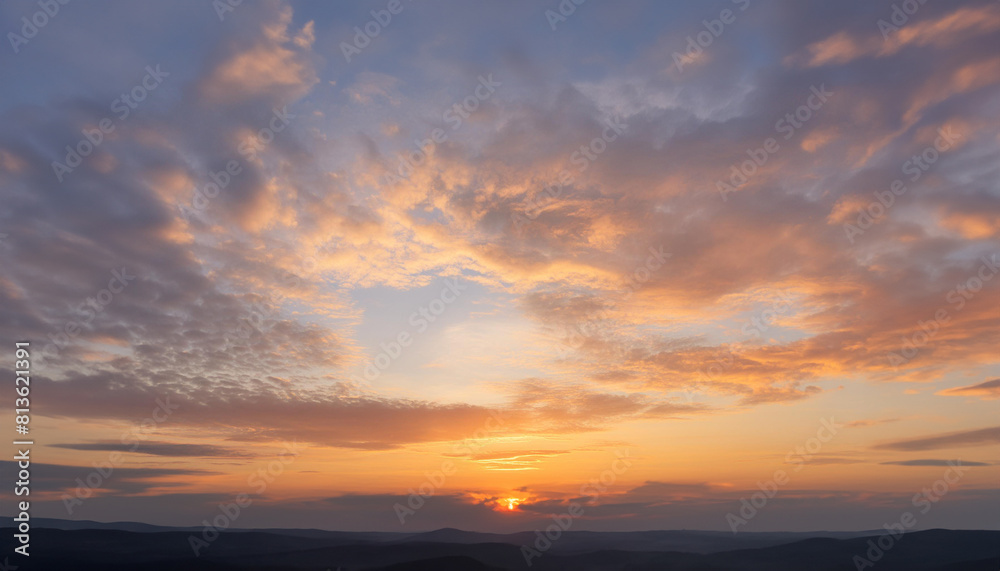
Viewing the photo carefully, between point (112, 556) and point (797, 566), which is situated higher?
point (112, 556)

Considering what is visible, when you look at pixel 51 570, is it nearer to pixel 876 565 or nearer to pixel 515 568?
pixel 515 568

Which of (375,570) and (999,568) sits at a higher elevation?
(375,570)

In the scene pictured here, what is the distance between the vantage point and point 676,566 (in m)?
194

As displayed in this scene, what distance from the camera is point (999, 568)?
152 meters

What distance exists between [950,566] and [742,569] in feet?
189

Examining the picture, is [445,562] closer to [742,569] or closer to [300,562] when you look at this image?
[300,562]

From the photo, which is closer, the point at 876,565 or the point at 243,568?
the point at 243,568

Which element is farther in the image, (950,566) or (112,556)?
(112,556)

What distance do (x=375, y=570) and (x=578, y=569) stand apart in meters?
75.6

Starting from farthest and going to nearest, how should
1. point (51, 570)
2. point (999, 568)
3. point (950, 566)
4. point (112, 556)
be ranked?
point (112, 556) → point (950, 566) → point (999, 568) → point (51, 570)

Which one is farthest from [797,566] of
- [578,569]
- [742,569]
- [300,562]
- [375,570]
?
[300,562]

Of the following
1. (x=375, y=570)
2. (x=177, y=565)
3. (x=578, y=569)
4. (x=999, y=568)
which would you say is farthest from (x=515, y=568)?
Result: (x=999, y=568)

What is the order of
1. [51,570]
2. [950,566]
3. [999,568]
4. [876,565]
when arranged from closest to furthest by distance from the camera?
1. [51,570]
2. [999,568]
3. [950,566]
4. [876,565]

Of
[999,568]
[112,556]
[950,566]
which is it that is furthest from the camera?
[112,556]
